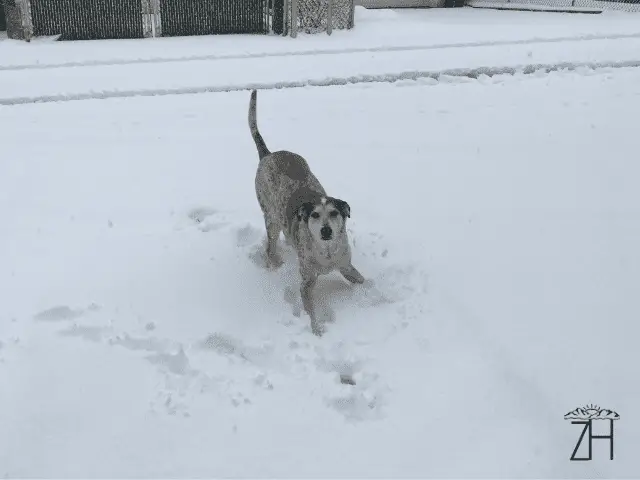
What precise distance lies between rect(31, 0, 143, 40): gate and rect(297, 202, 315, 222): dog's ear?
1056 cm

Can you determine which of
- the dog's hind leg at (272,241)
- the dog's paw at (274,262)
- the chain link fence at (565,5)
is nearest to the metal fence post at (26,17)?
the dog's hind leg at (272,241)

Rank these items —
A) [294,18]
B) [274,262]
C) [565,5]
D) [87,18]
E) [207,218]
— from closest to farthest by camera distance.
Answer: [274,262], [207,218], [294,18], [87,18], [565,5]

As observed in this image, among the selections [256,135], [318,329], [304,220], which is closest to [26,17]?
[256,135]

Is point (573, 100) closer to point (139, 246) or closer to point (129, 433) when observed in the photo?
point (139, 246)

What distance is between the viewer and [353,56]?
1093 centimetres

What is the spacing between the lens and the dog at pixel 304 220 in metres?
3.78

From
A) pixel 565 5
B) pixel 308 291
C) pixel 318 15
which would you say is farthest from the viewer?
pixel 565 5

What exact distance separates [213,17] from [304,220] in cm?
1078

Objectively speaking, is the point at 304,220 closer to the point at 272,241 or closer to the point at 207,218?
the point at 272,241

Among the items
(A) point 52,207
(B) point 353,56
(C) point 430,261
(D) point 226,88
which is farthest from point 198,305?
(B) point 353,56

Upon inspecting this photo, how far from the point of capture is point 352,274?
4.16 metres

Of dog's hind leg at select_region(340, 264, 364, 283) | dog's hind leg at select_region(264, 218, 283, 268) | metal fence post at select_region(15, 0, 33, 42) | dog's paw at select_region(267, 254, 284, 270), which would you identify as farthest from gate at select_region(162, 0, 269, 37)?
dog's hind leg at select_region(340, 264, 364, 283)

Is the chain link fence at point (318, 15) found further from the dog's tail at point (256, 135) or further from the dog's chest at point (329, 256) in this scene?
the dog's chest at point (329, 256)

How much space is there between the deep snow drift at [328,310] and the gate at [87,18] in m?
6.63
